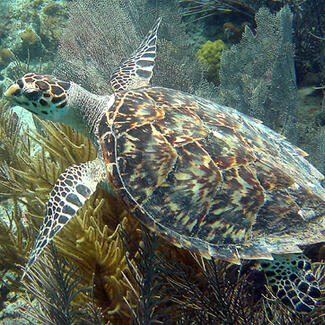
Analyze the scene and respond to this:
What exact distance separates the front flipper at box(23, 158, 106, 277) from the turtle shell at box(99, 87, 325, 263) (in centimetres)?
23

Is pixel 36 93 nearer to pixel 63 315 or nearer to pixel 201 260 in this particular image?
pixel 63 315

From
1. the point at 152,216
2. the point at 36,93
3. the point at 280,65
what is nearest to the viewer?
the point at 152,216

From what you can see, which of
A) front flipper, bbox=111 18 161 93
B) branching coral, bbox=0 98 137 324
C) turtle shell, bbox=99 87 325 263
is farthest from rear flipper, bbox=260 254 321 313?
front flipper, bbox=111 18 161 93

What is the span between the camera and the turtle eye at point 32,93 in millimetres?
2049

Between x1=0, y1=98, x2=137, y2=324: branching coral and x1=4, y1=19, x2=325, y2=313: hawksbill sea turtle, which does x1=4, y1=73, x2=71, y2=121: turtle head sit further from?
x1=4, y1=19, x2=325, y2=313: hawksbill sea turtle

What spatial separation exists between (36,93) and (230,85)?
2.86m

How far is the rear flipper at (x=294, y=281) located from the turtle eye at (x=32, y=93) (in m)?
2.21

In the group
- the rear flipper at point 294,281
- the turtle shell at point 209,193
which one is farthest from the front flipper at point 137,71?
the rear flipper at point 294,281

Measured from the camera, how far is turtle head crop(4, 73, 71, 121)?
206cm

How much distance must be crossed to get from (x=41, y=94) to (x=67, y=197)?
92 cm

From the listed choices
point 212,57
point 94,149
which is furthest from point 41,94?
point 212,57

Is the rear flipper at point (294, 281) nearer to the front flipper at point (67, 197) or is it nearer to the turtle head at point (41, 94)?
the front flipper at point (67, 197)

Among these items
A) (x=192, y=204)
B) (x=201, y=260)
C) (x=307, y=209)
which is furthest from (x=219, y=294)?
(x=307, y=209)

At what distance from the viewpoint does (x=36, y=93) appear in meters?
2.08
